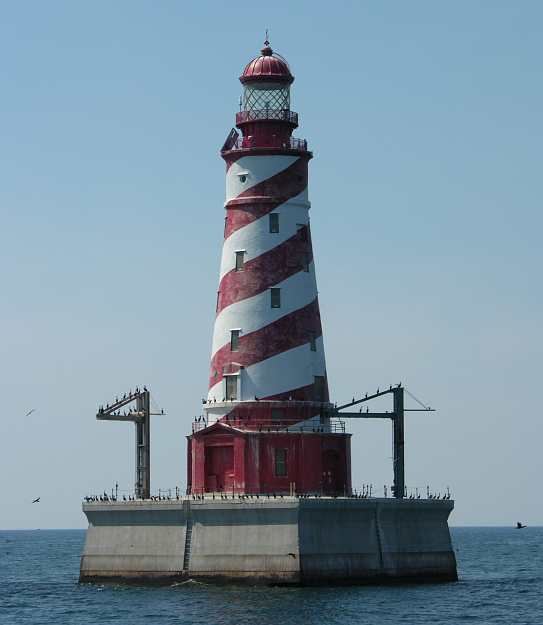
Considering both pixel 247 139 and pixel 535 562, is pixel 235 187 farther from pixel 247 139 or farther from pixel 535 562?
pixel 535 562

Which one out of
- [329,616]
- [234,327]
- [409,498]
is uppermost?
[234,327]

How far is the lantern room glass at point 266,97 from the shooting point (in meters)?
66.8

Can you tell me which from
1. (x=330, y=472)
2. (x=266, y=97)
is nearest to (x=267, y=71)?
(x=266, y=97)

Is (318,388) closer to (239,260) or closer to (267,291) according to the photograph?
(267,291)

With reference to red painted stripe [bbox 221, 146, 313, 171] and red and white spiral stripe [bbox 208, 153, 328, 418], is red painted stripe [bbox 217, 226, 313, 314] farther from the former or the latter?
red painted stripe [bbox 221, 146, 313, 171]

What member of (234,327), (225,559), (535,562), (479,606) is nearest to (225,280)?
(234,327)

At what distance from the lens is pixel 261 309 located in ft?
213

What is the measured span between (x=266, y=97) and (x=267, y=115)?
1.02 m

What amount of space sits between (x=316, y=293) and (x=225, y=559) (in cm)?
1229

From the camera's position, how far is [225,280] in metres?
66.2

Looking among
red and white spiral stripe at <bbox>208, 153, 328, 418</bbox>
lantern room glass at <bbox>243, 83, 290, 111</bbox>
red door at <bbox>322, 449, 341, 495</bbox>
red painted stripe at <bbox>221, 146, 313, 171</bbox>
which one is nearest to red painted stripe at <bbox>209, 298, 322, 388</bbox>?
red and white spiral stripe at <bbox>208, 153, 328, 418</bbox>

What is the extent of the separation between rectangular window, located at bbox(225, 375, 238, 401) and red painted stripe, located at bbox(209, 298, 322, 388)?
464 mm

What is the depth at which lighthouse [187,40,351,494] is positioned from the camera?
63719 millimetres

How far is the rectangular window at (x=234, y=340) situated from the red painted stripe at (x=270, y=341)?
12 cm
